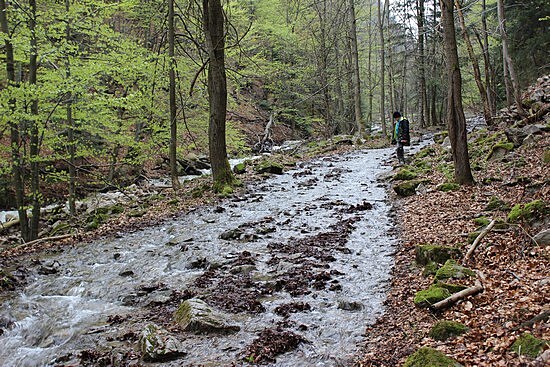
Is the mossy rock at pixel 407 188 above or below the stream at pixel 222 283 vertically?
above

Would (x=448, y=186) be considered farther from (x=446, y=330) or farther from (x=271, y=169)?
(x=271, y=169)

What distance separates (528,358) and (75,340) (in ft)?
17.1

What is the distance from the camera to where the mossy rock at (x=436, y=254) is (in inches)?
261

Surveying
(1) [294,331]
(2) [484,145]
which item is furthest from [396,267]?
(2) [484,145]

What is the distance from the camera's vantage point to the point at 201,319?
5.60 m

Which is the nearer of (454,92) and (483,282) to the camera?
(483,282)

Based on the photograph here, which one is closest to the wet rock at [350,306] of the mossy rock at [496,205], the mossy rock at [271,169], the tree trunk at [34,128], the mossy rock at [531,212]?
the mossy rock at [531,212]

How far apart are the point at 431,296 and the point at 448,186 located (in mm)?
6313

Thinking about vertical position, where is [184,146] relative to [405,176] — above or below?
above

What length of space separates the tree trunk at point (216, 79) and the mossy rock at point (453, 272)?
9239mm

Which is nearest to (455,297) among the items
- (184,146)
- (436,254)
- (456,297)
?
(456,297)

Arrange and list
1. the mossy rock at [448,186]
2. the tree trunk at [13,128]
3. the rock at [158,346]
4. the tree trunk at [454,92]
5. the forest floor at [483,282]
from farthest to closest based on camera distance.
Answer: the tree trunk at [13,128], the mossy rock at [448,186], the tree trunk at [454,92], the rock at [158,346], the forest floor at [483,282]

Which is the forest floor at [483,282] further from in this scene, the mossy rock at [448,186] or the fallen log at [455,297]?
the mossy rock at [448,186]

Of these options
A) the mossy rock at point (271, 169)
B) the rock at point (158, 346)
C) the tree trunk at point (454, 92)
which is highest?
the tree trunk at point (454, 92)
